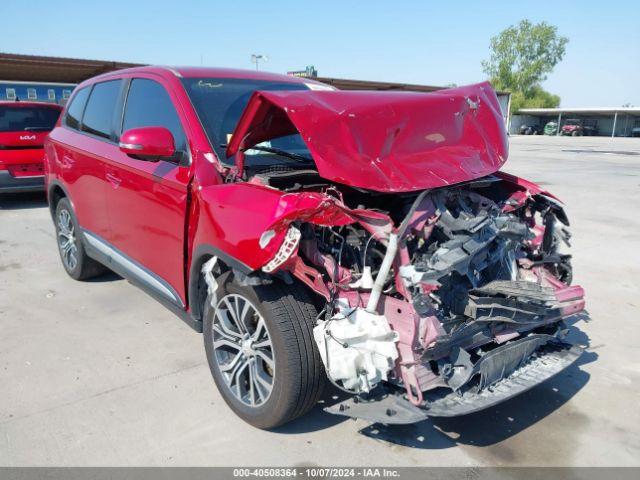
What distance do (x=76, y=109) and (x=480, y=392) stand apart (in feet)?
15.1

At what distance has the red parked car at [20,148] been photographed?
884 cm

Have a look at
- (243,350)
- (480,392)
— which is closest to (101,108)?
(243,350)

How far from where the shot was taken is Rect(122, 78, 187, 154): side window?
3494 mm

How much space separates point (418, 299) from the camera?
2412mm

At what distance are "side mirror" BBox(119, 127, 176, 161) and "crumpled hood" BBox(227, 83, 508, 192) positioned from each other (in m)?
0.38

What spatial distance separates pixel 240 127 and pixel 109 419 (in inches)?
73.6

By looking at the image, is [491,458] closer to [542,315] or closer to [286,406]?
[542,315]

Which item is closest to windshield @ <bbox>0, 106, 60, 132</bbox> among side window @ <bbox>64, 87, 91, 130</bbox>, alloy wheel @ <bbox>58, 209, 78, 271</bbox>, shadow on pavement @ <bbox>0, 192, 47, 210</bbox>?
shadow on pavement @ <bbox>0, 192, 47, 210</bbox>

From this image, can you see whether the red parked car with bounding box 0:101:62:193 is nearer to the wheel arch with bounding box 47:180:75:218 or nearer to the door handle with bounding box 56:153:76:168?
the wheel arch with bounding box 47:180:75:218

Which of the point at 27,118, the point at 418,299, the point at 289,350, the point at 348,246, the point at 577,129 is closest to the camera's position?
the point at 418,299

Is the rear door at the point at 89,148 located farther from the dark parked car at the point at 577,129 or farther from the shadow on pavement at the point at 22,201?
the dark parked car at the point at 577,129

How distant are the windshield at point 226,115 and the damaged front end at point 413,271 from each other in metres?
0.24

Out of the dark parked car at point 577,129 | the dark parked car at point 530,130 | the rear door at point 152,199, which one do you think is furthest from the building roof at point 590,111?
the rear door at point 152,199

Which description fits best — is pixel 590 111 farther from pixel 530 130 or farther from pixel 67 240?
pixel 67 240
